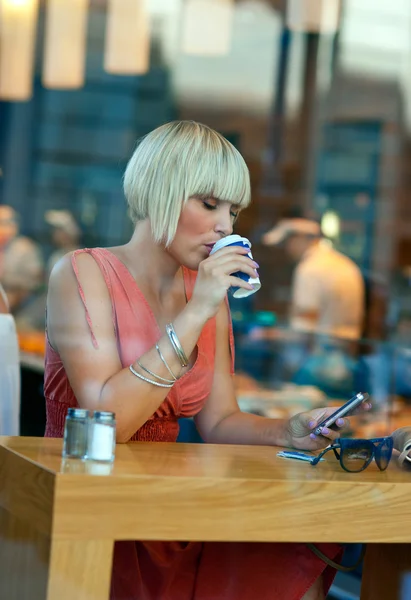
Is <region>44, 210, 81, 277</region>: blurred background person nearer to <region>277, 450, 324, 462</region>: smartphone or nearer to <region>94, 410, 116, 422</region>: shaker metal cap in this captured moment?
<region>277, 450, 324, 462</region>: smartphone

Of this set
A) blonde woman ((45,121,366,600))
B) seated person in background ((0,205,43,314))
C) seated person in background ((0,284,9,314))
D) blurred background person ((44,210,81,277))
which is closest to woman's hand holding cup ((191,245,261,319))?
blonde woman ((45,121,366,600))

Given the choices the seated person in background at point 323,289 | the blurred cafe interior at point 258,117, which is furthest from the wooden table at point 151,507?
the seated person in background at point 323,289

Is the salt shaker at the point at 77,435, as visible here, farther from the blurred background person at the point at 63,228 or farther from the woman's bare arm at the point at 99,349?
the blurred background person at the point at 63,228

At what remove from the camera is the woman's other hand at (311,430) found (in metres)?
1.84

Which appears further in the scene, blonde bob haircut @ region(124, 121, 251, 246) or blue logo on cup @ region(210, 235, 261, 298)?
blonde bob haircut @ region(124, 121, 251, 246)

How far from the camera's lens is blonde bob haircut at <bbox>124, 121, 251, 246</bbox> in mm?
1940

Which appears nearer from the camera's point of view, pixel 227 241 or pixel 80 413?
pixel 80 413

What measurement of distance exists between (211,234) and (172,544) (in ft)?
2.02

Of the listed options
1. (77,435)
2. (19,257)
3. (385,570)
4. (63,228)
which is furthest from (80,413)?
(63,228)

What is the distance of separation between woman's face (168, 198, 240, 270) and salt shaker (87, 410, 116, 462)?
532 millimetres

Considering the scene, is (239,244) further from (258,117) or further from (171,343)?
(258,117)

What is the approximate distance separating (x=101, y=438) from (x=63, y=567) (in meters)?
0.22

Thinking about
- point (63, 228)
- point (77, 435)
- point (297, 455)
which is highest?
point (77, 435)

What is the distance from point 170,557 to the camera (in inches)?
71.0
